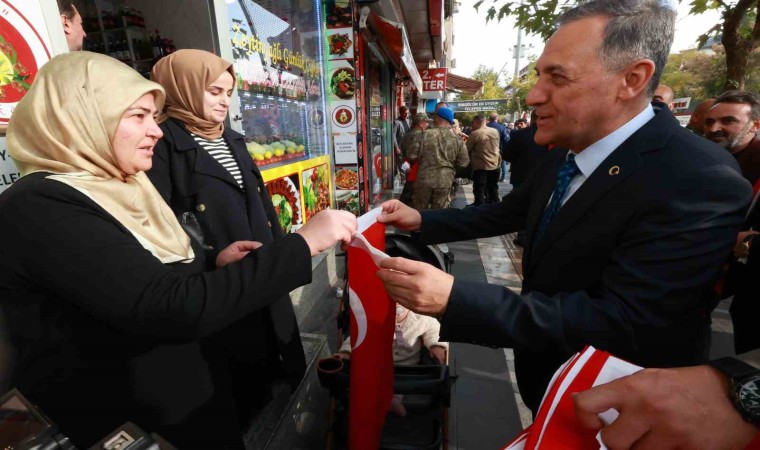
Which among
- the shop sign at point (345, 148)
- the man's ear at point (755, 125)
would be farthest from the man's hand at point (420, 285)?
the shop sign at point (345, 148)

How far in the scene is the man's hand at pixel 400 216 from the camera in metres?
1.99

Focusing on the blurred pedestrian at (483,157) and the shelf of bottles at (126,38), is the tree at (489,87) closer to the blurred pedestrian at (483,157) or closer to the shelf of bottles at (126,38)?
the blurred pedestrian at (483,157)

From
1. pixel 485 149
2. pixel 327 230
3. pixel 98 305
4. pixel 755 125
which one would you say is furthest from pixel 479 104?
pixel 98 305

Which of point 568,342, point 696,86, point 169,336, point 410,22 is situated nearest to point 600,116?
point 568,342

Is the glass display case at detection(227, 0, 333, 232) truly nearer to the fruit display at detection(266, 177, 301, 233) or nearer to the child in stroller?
the fruit display at detection(266, 177, 301, 233)

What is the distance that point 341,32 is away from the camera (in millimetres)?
4945

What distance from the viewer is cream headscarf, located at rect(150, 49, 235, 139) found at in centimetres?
205

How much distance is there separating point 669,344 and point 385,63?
10518 mm

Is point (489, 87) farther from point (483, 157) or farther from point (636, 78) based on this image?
point (636, 78)

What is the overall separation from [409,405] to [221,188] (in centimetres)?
160

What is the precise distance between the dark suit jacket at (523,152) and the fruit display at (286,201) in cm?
365

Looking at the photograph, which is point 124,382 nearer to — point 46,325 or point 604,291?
point 46,325

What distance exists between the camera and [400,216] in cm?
202

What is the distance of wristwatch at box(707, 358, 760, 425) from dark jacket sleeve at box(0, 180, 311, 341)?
110 cm
